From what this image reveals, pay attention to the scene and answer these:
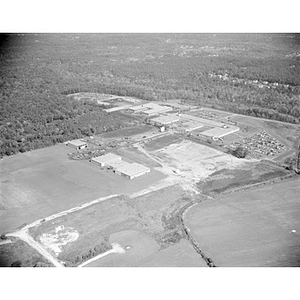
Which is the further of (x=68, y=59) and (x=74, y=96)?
(x=68, y=59)

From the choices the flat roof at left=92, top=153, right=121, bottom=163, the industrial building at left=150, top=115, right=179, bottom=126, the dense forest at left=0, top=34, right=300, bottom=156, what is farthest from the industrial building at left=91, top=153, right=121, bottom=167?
the industrial building at left=150, top=115, right=179, bottom=126

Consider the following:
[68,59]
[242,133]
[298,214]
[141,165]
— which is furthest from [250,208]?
[68,59]

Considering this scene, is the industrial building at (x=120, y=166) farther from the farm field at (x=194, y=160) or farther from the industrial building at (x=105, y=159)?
the farm field at (x=194, y=160)

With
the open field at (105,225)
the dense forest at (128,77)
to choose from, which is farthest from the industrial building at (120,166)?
the dense forest at (128,77)

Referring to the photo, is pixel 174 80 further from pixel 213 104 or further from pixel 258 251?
pixel 258 251

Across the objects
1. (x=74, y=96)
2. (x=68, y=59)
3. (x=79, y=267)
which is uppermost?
(x=68, y=59)

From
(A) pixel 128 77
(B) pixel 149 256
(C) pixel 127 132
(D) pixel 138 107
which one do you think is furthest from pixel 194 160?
(A) pixel 128 77
